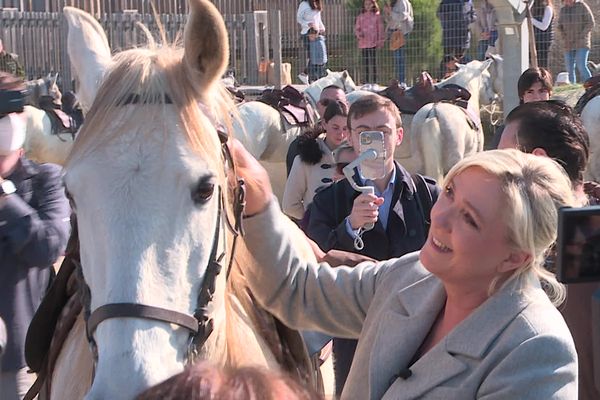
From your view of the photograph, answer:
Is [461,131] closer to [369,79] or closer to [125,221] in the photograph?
[369,79]

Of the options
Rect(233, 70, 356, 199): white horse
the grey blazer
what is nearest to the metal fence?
A: Rect(233, 70, 356, 199): white horse

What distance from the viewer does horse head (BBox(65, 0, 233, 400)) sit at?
6.60 feet

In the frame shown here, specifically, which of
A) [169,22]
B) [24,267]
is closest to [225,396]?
[24,267]

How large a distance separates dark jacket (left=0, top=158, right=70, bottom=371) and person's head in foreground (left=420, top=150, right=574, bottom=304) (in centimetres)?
164

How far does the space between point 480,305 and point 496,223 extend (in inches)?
7.0

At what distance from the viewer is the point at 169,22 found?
17.2 m

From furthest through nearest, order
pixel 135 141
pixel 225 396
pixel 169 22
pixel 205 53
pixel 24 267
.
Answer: pixel 169 22 → pixel 24 267 → pixel 205 53 → pixel 135 141 → pixel 225 396

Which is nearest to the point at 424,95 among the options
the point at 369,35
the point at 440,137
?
the point at 440,137

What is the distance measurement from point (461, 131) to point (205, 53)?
8671mm

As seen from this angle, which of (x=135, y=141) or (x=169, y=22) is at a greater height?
(x=169, y=22)

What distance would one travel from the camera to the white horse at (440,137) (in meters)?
10.7

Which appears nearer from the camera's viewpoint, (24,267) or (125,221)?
(125,221)

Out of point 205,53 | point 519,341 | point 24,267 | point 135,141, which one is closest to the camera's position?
point 519,341

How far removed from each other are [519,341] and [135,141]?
38.7 inches
